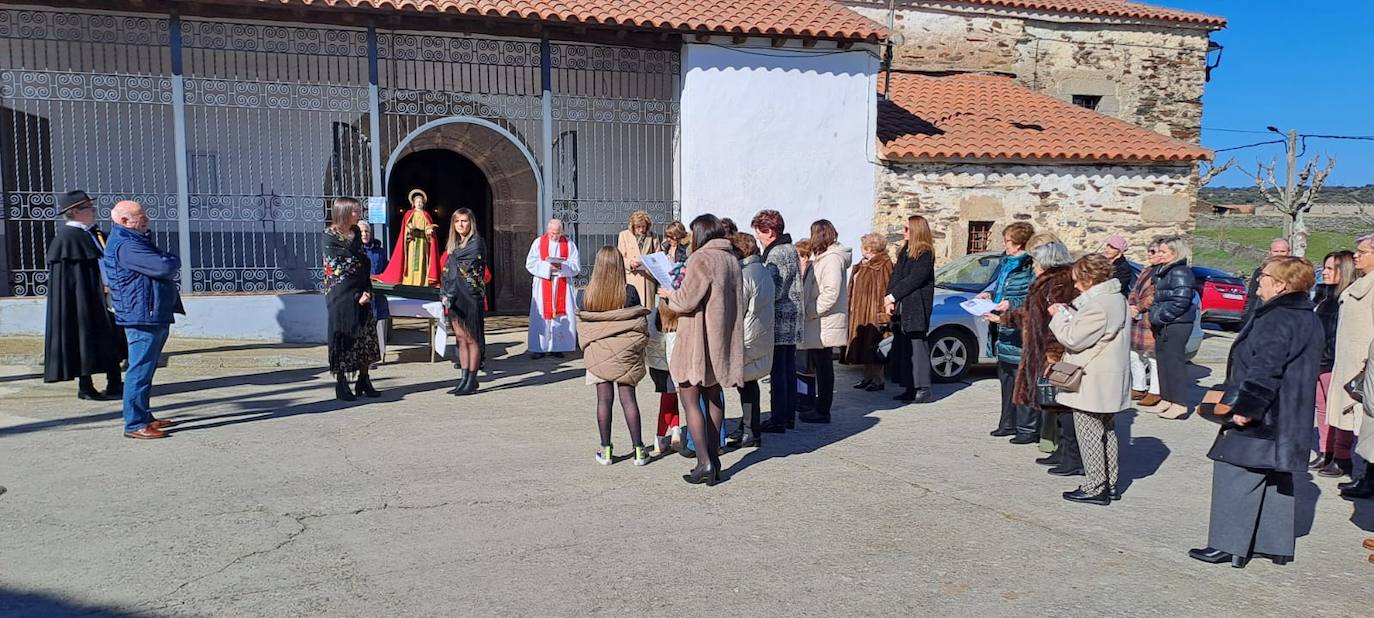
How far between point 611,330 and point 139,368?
3.21m

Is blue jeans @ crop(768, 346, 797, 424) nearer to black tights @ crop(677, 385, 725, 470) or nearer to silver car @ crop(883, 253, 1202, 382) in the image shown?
black tights @ crop(677, 385, 725, 470)

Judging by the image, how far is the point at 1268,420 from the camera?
433cm

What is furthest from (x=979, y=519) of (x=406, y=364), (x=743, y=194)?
(x=743, y=194)

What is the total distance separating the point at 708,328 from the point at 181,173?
24.7ft

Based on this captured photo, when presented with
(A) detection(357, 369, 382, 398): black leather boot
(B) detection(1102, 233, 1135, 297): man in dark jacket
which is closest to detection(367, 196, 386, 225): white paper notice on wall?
(A) detection(357, 369, 382, 398): black leather boot

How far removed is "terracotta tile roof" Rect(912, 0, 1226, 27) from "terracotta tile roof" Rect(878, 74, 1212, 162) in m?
2.32

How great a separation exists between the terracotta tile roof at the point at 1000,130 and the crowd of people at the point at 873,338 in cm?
596

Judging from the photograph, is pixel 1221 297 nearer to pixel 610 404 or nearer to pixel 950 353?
pixel 950 353

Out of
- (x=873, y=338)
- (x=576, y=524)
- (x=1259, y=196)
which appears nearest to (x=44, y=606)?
(x=576, y=524)

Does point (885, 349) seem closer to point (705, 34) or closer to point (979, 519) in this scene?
point (979, 519)

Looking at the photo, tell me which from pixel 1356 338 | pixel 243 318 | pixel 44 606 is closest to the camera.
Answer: pixel 44 606

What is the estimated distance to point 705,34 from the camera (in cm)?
1217

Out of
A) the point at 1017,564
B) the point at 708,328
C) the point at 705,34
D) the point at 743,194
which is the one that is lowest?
the point at 1017,564

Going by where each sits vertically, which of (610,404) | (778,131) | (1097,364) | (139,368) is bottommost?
(610,404)
